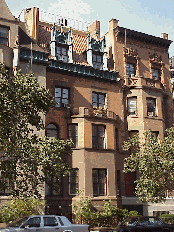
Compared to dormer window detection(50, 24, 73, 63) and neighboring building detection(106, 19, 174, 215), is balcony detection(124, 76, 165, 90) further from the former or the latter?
dormer window detection(50, 24, 73, 63)

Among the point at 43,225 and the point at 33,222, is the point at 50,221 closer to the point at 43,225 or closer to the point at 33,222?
the point at 43,225

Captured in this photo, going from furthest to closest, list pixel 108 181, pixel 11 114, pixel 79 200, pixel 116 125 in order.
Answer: pixel 116 125 → pixel 108 181 → pixel 79 200 → pixel 11 114

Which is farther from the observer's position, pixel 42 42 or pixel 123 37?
pixel 123 37

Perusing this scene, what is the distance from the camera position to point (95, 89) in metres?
32.1

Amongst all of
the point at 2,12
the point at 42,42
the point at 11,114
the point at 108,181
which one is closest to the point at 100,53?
the point at 42,42

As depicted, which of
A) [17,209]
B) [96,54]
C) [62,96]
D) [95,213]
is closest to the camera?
[17,209]

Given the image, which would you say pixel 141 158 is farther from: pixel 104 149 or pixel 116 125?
pixel 116 125

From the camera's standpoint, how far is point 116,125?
102ft

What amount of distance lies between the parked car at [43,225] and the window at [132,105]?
1935 cm

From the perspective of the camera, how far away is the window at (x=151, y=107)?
33.4 metres

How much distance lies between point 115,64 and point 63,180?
1406 cm

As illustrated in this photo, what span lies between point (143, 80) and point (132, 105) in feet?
9.61

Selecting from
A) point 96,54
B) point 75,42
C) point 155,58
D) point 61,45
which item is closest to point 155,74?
point 155,58

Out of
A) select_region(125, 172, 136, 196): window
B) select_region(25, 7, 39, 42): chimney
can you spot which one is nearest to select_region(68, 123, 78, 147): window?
select_region(125, 172, 136, 196): window
